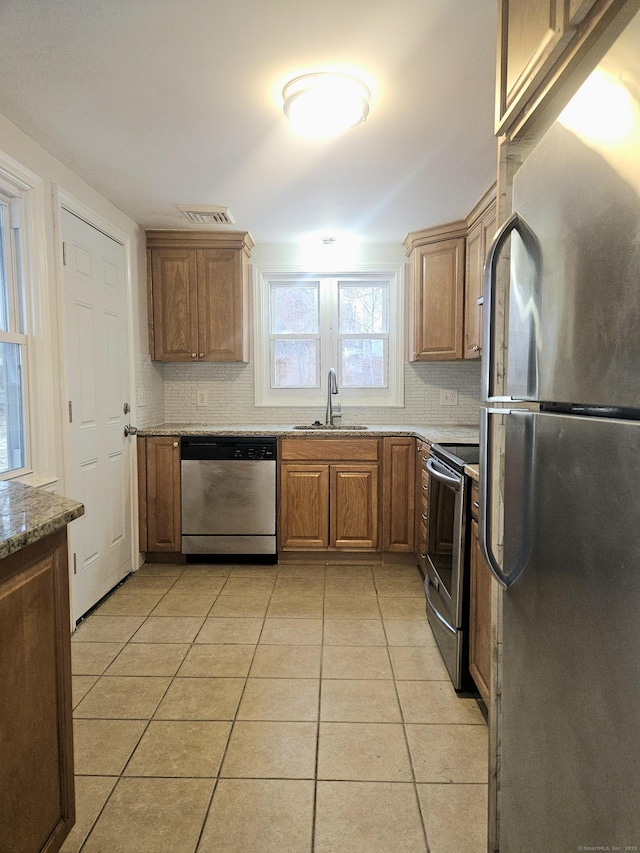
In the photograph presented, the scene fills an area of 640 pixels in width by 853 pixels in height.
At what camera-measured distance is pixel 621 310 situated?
0.67 metres

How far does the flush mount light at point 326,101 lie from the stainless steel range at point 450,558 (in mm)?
1494

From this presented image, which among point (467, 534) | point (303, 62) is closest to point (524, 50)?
point (303, 62)

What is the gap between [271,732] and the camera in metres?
1.85

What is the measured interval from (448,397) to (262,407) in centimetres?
152

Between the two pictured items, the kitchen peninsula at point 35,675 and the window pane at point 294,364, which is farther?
the window pane at point 294,364

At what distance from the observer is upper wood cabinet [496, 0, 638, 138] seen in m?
0.83

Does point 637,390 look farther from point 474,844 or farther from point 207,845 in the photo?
point 207,845

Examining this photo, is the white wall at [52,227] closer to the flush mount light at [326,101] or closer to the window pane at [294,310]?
the flush mount light at [326,101]

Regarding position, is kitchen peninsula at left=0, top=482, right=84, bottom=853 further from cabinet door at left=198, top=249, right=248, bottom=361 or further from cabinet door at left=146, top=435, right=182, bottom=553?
cabinet door at left=198, top=249, right=248, bottom=361

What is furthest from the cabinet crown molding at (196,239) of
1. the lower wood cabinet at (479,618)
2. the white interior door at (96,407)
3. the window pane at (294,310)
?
the lower wood cabinet at (479,618)

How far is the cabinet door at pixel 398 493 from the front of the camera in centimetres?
352

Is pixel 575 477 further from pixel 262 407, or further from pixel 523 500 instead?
pixel 262 407

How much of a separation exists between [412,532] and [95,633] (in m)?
2.05

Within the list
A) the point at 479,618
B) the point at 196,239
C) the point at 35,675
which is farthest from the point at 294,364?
the point at 35,675
